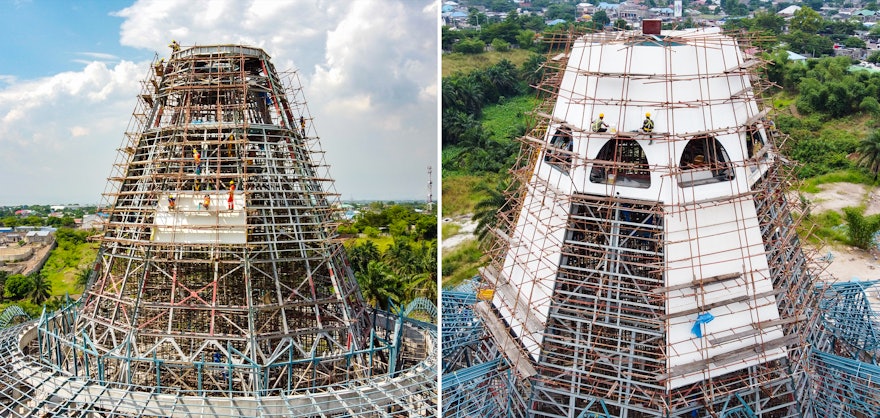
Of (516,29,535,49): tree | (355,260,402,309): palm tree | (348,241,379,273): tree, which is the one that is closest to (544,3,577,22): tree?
(516,29,535,49): tree

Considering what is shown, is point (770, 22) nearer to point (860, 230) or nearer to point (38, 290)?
point (860, 230)

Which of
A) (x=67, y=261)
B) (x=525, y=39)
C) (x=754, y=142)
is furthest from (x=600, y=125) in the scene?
(x=67, y=261)

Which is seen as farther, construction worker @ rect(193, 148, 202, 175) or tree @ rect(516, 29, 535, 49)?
tree @ rect(516, 29, 535, 49)

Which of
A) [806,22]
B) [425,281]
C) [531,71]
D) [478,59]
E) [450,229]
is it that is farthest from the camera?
[806,22]

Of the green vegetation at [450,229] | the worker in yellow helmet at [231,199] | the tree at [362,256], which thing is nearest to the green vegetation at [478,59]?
the tree at [362,256]

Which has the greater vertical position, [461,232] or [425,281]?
[461,232]

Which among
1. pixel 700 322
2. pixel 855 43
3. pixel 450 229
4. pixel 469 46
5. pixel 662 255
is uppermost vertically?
pixel 469 46

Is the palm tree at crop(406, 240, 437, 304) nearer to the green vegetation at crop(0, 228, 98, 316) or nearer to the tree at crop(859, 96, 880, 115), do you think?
the green vegetation at crop(0, 228, 98, 316)
